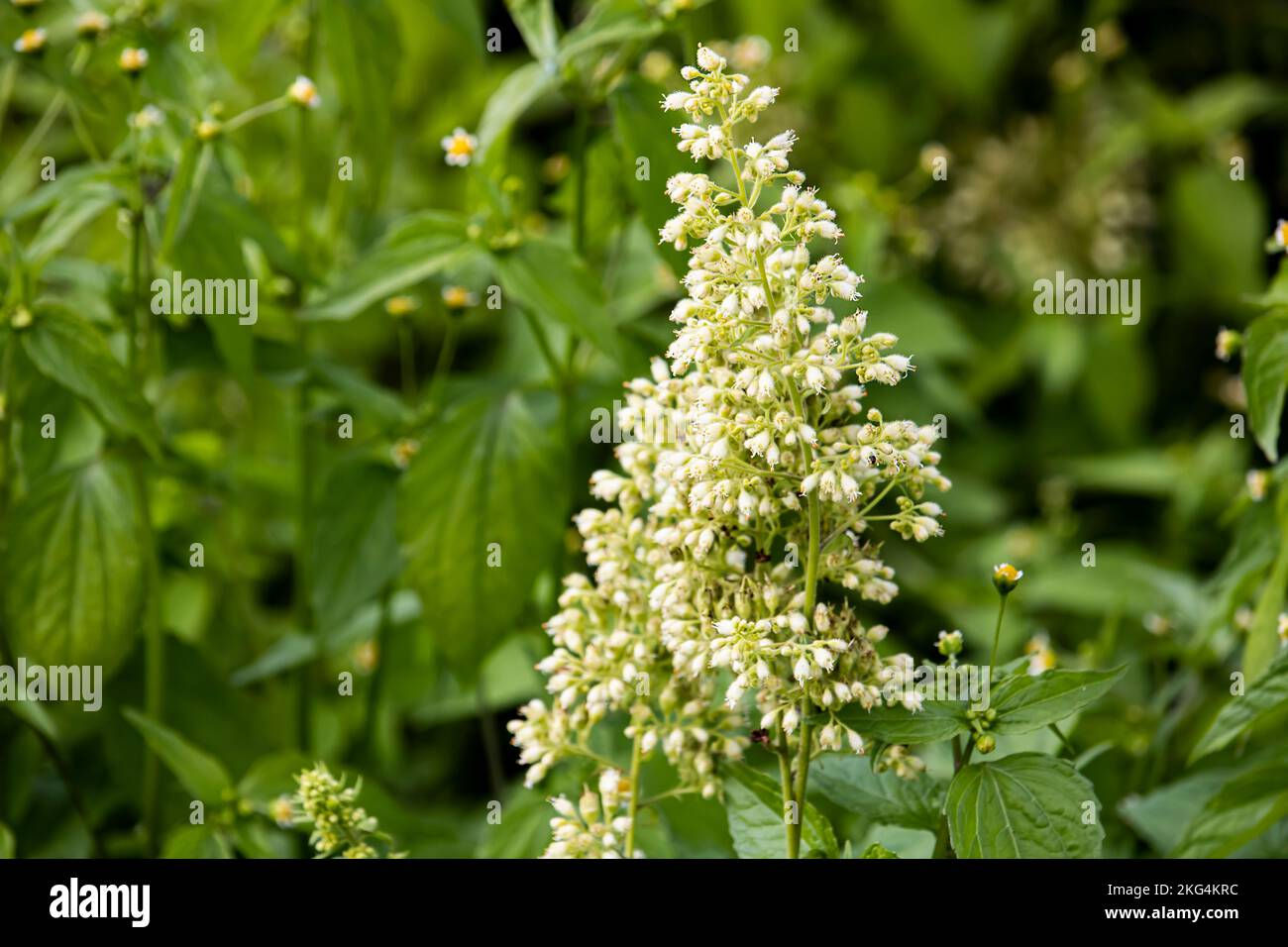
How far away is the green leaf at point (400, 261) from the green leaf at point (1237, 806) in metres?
1.05

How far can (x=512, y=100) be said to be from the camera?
1704 millimetres

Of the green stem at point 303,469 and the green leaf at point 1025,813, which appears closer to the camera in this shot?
the green leaf at point 1025,813

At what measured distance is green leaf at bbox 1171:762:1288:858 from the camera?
1415 millimetres

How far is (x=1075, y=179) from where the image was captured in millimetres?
3229

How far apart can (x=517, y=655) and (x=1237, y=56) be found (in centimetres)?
257

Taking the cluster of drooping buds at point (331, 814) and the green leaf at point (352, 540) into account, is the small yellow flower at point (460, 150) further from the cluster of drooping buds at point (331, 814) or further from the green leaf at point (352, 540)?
the cluster of drooping buds at point (331, 814)

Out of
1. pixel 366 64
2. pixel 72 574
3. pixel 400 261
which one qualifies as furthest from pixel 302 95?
pixel 72 574

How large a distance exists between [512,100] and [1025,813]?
41.5 inches

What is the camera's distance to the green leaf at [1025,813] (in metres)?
1.15

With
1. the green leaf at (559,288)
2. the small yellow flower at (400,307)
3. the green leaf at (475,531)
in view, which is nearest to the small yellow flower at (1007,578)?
the green leaf at (559,288)

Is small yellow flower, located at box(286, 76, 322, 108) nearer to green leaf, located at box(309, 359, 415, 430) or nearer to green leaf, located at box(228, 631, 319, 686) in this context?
green leaf, located at box(309, 359, 415, 430)
